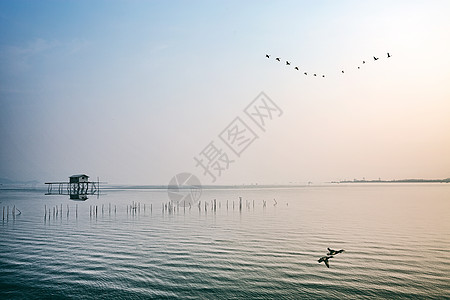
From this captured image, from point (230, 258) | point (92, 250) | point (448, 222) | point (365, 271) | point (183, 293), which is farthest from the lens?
point (448, 222)

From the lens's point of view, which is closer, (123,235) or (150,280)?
Result: (150,280)

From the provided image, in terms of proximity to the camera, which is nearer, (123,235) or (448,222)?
(123,235)

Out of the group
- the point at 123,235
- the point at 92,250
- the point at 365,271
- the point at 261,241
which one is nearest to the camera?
the point at 365,271

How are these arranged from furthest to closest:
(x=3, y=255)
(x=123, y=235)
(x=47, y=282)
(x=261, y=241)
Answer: (x=123, y=235) → (x=261, y=241) → (x=3, y=255) → (x=47, y=282)

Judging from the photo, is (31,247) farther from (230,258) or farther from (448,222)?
(448,222)

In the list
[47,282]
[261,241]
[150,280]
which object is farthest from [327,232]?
[47,282]

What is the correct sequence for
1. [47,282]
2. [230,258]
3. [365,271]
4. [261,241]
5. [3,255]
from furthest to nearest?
[261,241], [3,255], [230,258], [365,271], [47,282]

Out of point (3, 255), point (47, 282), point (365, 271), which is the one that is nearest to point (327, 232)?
point (365, 271)

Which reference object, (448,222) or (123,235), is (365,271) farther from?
(448,222)

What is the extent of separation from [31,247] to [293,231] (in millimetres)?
31455

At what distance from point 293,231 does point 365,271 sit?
2004cm

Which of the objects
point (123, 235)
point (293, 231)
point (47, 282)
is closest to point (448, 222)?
point (293, 231)

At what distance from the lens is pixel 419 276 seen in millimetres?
23641

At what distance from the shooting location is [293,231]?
44719 millimetres
